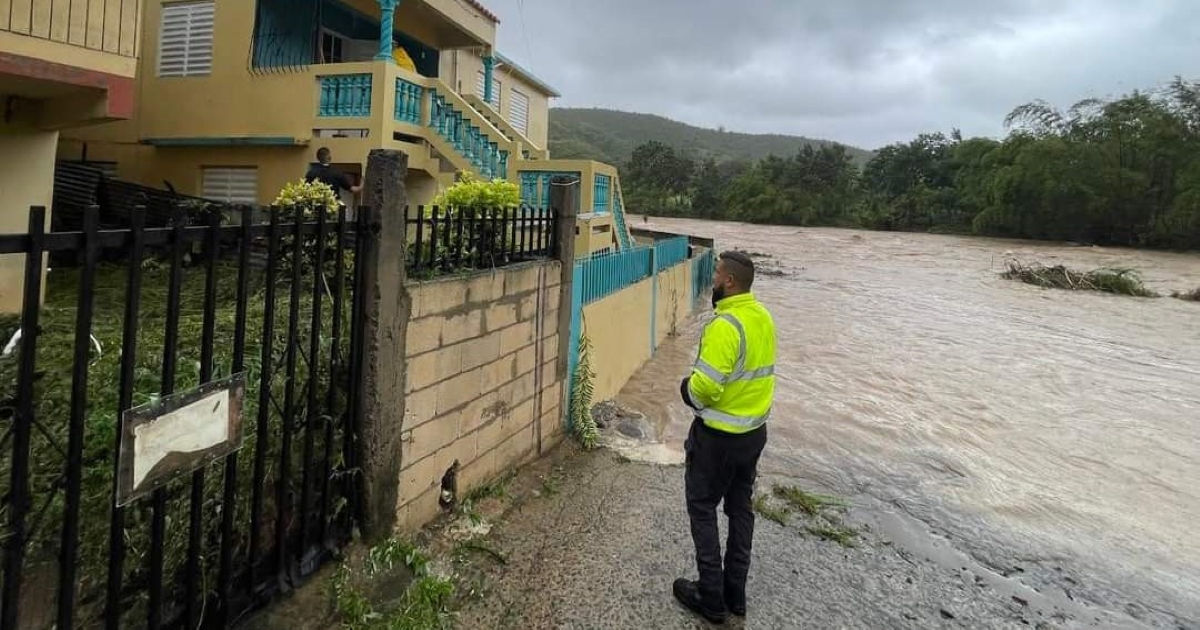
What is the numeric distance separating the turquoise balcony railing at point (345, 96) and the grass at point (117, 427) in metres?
4.89

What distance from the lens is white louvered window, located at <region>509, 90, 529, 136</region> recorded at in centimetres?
1753

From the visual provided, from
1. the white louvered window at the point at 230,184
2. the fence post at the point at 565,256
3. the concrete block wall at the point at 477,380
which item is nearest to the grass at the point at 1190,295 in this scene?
the fence post at the point at 565,256

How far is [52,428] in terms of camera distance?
3.01 m

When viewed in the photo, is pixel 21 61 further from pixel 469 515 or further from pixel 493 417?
pixel 469 515

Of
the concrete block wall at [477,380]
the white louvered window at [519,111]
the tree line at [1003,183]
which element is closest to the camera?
the concrete block wall at [477,380]

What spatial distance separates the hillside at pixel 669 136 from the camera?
11831 cm

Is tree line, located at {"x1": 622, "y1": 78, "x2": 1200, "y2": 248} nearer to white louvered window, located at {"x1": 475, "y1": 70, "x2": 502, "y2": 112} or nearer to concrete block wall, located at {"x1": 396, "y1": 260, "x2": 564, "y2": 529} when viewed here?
white louvered window, located at {"x1": 475, "y1": 70, "x2": 502, "y2": 112}

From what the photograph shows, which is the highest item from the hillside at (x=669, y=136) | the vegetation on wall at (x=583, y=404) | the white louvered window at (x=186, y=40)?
the hillside at (x=669, y=136)

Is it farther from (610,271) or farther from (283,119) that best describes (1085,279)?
(283,119)

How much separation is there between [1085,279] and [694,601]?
1032 inches

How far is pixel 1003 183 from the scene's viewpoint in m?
44.5

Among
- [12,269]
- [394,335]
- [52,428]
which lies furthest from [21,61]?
[394,335]

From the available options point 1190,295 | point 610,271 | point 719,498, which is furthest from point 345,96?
point 1190,295

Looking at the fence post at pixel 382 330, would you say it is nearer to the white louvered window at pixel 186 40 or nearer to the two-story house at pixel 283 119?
the two-story house at pixel 283 119
